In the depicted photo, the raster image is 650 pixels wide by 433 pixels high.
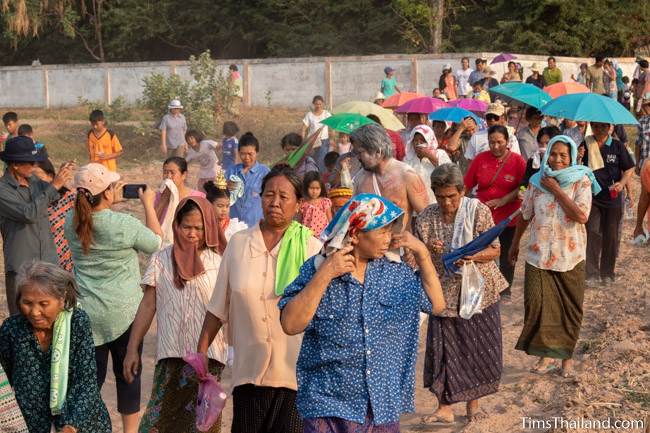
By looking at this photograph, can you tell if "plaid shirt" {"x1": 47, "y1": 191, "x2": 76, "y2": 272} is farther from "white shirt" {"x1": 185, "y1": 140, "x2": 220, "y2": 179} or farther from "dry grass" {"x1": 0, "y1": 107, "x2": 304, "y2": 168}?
"dry grass" {"x1": 0, "y1": 107, "x2": 304, "y2": 168}

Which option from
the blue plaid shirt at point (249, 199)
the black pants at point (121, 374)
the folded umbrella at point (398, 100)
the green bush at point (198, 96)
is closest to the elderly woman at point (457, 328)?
the black pants at point (121, 374)

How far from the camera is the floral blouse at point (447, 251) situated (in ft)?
23.1

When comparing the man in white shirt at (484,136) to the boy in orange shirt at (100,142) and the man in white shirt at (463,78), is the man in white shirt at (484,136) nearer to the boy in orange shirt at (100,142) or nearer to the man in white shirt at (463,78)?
the boy in orange shirt at (100,142)

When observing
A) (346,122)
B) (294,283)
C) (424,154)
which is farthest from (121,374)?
(346,122)

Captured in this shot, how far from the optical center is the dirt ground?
7.20 m

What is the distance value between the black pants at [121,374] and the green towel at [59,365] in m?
1.74

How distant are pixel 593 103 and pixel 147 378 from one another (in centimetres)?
499

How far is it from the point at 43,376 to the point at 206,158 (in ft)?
32.3

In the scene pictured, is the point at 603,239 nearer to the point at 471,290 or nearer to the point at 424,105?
the point at 424,105

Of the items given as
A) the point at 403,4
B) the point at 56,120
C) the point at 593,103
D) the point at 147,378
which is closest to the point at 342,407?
the point at 147,378

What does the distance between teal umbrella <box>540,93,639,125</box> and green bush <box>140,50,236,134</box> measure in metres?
13.8

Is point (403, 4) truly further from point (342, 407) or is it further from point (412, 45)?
point (342, 407)

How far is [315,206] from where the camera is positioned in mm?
9117

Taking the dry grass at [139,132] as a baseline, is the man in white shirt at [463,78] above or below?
above
